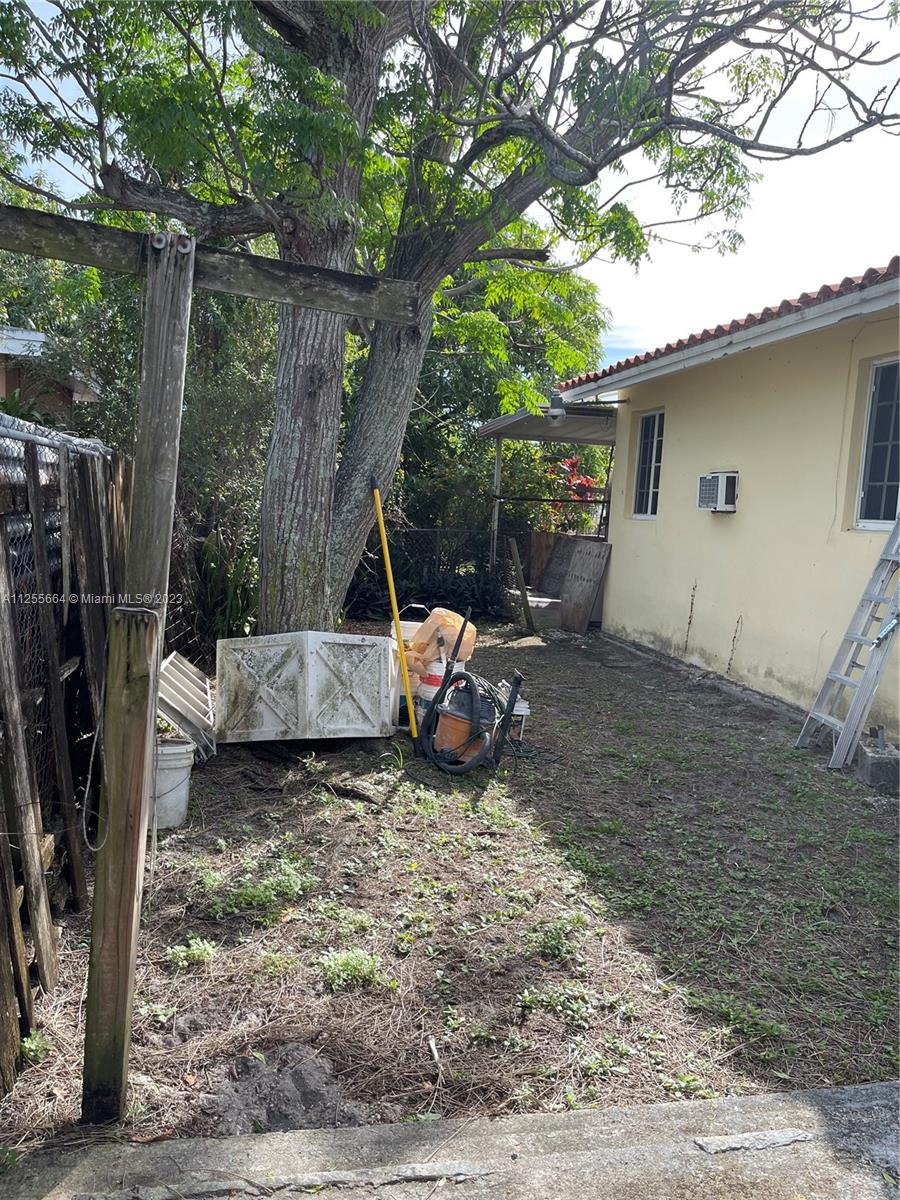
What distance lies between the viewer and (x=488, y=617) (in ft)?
41.3

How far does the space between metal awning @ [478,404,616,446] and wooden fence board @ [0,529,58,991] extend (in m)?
9.88

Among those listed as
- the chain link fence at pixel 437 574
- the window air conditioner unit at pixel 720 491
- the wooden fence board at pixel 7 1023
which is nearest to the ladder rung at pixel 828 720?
the window air conditioner unit at pixel 720 491

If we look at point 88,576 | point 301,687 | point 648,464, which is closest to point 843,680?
point 301,687

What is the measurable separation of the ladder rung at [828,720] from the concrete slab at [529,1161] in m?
3.83

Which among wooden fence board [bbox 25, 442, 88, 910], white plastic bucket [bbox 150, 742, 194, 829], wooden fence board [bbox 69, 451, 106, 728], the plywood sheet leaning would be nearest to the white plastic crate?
white plastic bucket [bbox 150, 742, 194, 829]

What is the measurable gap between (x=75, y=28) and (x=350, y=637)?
4.85 metres

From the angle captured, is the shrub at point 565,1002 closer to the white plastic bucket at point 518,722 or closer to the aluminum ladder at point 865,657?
the white plastic bucket at point 518,722

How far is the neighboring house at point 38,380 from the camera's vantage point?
9.55 metres

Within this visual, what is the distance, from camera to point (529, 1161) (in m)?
2.42

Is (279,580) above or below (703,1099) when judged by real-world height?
above

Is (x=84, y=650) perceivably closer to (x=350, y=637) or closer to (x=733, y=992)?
(x=350, y=637)

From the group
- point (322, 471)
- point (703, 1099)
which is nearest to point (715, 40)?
point (322, 471)

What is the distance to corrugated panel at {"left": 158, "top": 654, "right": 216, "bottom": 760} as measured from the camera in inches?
211

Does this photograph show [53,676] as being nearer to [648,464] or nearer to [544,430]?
[648,464]
